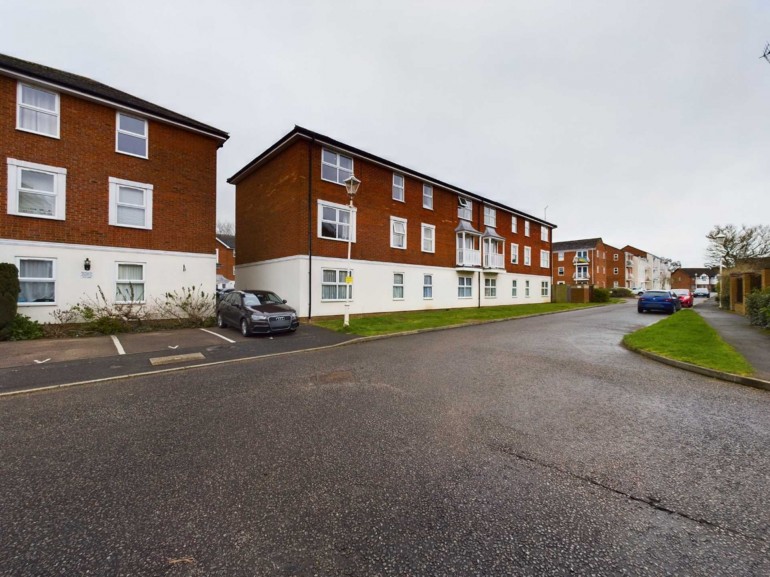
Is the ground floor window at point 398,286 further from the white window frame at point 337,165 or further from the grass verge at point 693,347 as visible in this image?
the grass verge at point 693,347

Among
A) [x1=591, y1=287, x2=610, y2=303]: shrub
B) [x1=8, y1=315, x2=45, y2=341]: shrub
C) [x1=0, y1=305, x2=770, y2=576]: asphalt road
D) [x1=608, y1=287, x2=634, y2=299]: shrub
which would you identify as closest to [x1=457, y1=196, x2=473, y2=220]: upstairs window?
[x1=591, y1=287, x2=610, y2=303]: shrub

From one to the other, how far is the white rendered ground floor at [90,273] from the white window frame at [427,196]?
13504 millimetres

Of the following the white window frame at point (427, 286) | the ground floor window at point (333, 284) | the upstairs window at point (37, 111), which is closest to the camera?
the upstairs window at point (37, 111)

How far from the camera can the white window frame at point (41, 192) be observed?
11.6m

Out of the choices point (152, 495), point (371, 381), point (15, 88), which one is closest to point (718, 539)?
point (152, 495)

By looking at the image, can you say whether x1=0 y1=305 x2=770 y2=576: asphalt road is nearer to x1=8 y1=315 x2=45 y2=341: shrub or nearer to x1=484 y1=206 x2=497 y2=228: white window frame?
x1=8 y1=315 x2=45 y2=341: shrub

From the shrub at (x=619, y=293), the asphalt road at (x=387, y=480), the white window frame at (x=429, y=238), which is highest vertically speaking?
the white window frame at (x=429, y=238)

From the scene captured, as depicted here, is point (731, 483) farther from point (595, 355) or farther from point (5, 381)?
point (5, 381)

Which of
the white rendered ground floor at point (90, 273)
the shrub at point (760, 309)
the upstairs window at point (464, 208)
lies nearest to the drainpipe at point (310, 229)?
the white rendered ground floor at point (90, 273)

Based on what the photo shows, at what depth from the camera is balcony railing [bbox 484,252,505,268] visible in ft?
86.1

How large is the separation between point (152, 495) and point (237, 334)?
32.3ft

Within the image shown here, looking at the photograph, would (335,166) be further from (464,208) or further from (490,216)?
(490,216)

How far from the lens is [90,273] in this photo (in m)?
12.7

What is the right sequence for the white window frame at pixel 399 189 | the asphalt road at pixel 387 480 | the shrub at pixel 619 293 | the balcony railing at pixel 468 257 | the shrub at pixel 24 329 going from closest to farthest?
1. the asphalt road at pixel 387 480
2. the shrub at pixel 24 329
3. the white window frame at pixel 399 189
4. the balcony railing at pixel 468 257
5. the shrub at pixel 619 293
